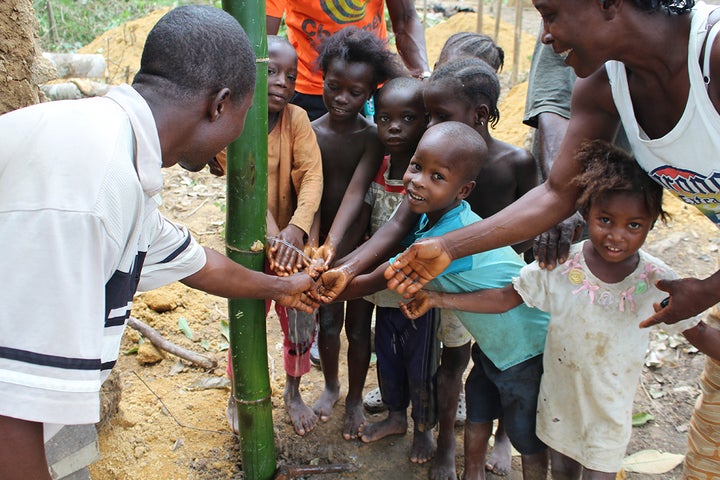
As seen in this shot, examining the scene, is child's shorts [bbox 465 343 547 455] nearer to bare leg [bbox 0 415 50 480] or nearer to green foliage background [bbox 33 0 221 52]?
bare leg [bbox 0 415 50 480]

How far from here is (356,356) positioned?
111 inches

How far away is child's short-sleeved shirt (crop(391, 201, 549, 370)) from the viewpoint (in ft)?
7.15

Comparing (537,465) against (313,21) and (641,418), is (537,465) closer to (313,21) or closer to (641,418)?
(641,418)

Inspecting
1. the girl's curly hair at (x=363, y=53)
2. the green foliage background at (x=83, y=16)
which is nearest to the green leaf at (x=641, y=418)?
the girl's curly hair at (x=363, y=53)

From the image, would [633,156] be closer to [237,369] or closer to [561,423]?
[561,423]

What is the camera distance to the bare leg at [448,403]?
8.37 ft

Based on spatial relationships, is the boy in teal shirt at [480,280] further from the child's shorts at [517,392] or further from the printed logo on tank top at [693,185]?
the printed logo on tank top at [693,185]

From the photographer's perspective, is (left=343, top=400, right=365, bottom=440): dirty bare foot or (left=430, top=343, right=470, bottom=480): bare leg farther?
(left=343, top=400, right=365, bottom=440): dirty bare foot

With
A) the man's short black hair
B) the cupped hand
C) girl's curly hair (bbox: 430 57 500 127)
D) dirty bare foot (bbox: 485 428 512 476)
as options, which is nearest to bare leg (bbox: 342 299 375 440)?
the cupped hand

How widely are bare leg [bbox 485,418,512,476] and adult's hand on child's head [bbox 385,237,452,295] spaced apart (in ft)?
3.34

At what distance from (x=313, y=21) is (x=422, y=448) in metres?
2.16

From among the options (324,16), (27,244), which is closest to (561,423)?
(27,244)

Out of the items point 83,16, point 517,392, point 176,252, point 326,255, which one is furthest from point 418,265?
point 83,16

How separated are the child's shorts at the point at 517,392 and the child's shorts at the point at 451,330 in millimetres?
192
